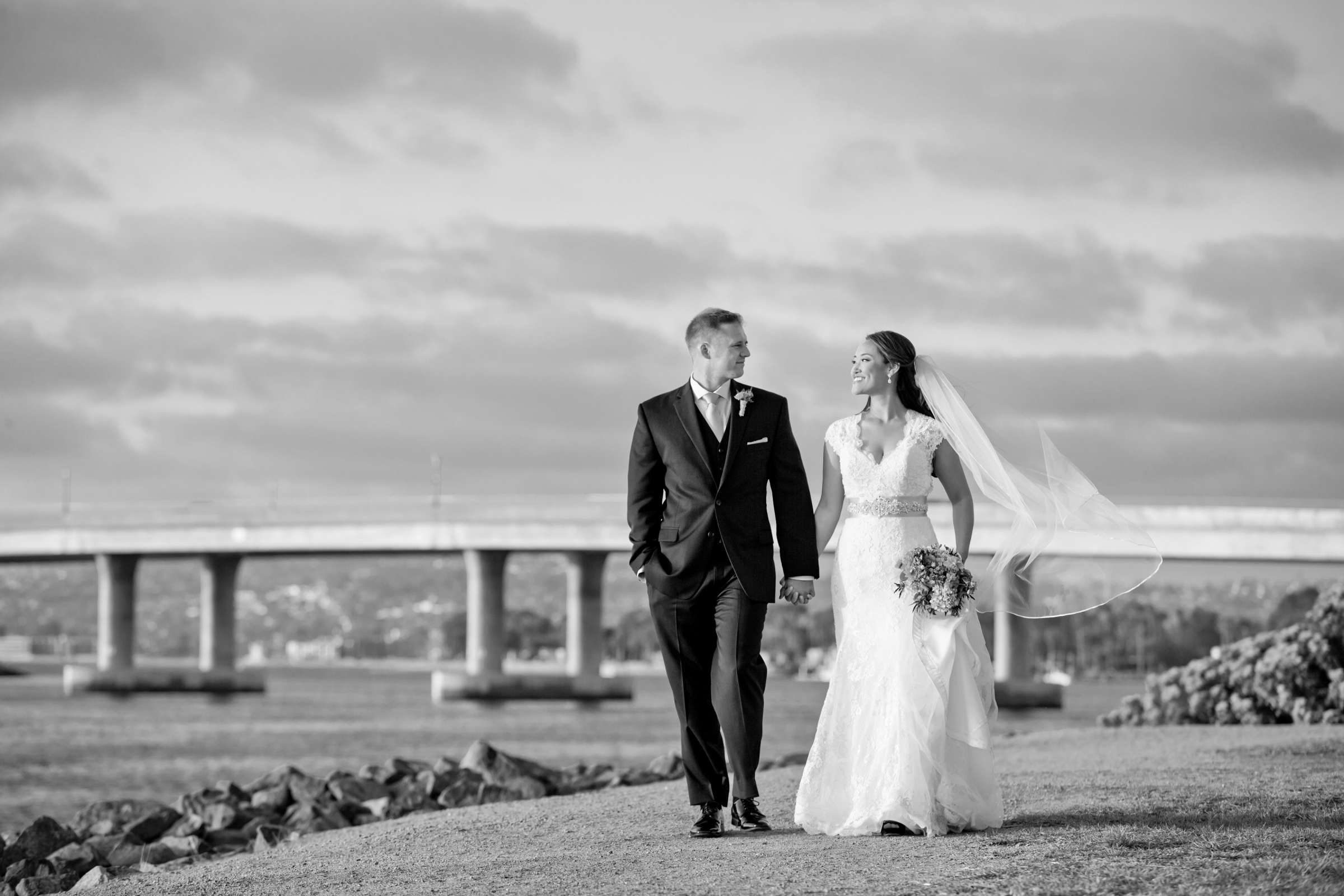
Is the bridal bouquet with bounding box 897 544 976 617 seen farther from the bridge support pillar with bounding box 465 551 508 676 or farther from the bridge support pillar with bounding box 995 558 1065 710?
the bridge support pillar with bounding box 465 551 508 676

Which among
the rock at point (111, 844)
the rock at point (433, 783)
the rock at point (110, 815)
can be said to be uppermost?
the rock at point (433, 783)

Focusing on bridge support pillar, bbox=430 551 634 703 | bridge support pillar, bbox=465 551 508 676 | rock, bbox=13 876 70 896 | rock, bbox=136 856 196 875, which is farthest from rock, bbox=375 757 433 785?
bridge support pillar, bbox=465 551 508 676

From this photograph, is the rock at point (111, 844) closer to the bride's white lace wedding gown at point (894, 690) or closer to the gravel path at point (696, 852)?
the gravel path at point (696, 852)

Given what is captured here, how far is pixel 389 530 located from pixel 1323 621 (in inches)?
2127

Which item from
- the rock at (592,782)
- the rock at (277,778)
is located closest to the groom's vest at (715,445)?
the rock at (592,782)

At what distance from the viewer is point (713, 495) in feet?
30.2

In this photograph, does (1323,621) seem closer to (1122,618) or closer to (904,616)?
(904,616)

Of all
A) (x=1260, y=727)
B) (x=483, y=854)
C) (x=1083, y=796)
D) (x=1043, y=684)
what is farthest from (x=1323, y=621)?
(x=1043, y=684)

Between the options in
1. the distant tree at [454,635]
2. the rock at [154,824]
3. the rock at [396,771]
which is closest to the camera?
the rock at [154,824]

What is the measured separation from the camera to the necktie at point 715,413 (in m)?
9.37

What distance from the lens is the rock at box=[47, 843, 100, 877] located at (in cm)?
1511

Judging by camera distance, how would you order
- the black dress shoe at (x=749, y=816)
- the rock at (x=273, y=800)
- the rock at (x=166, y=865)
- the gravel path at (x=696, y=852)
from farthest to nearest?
the rock at (x=273, y=800), the rock at (x=166, y=865), the black dress shoe at (x=749, y=816), the gravel path at (x=696, y=852)

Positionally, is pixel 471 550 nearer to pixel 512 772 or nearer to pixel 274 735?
pixel 274 735

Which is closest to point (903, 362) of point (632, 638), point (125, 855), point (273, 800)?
point (125, 855)
